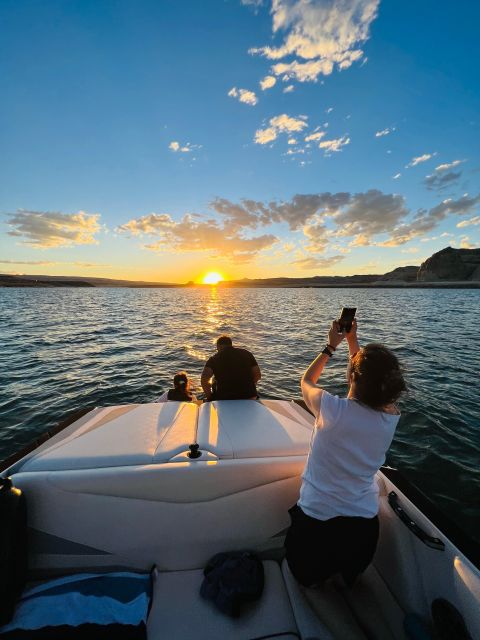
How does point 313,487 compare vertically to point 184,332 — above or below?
above

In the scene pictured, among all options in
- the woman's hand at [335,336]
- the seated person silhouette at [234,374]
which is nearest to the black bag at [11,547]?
the woman's hand at [335,336]

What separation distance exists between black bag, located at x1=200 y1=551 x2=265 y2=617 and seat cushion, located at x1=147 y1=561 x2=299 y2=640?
7 cm

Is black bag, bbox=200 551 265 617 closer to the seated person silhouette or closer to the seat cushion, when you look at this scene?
the seat cushion

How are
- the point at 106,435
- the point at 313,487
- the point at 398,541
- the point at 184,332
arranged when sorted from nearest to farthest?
the point at 313,487, the point at 398,541, the point at 106,435, the point at 184,332

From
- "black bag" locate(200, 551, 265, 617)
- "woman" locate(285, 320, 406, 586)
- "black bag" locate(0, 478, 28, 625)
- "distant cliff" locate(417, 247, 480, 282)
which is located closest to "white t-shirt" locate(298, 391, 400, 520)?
"woman" locate(285, 320, 406, 586)

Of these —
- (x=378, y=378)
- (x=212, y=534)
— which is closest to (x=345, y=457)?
(x=378, y=378)

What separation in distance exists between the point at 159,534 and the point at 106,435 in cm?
139

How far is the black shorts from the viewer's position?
235cm

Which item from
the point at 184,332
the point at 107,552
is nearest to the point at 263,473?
the point at 107,552

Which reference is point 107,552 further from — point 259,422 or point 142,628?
point 259,422

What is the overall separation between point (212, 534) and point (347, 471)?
5.66ft

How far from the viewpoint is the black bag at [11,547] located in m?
2.41

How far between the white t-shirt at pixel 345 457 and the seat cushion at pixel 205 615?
1124 mm

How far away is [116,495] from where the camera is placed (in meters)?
2.88
